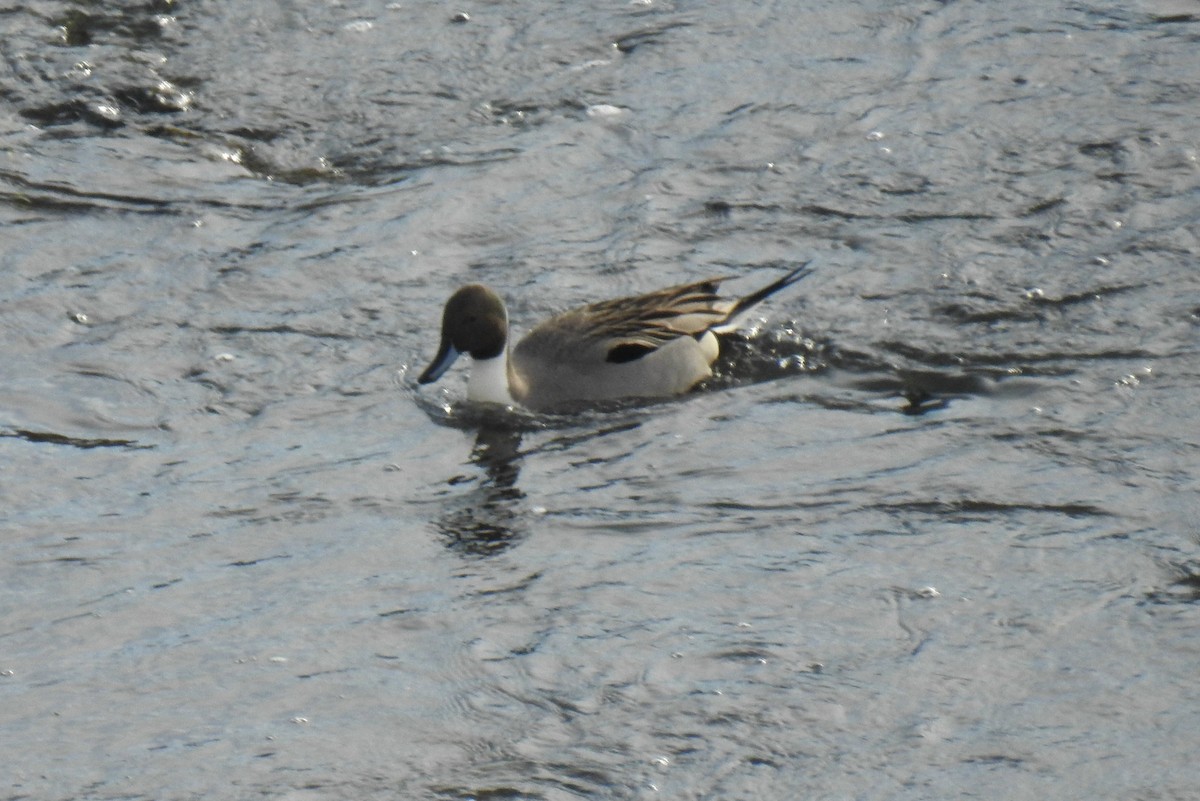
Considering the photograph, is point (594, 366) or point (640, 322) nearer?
point (594, 366)

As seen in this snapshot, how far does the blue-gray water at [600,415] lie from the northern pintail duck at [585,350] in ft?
0.54

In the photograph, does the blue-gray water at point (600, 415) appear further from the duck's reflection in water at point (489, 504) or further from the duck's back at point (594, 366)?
the duck's back at point (594, 366)

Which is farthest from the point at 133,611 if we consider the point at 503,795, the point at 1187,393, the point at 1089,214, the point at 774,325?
the point at 1089,214

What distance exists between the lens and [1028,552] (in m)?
6.82

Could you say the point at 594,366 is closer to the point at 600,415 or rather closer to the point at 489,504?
the point at 600,415

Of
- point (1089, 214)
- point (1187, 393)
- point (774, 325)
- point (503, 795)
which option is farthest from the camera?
point (1089, 214)

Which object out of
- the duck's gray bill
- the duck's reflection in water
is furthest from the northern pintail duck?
the duck's reflection in water

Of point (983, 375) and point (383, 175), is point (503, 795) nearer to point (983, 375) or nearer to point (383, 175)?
point (983, 375)

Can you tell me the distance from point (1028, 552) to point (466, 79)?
616 cm

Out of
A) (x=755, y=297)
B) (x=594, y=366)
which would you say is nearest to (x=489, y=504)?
(x=594, y=366)

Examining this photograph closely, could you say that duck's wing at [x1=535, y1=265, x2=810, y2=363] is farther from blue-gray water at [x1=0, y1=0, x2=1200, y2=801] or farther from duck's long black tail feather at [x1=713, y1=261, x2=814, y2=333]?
blue-gray water at [x1=0, y1=0, x2=1200, y2=801]

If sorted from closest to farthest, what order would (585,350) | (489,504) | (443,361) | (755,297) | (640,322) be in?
(489,504), (443,361), (585,350), (640,322), (755,297)

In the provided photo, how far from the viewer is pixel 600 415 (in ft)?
27.9

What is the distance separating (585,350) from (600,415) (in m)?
0.30
